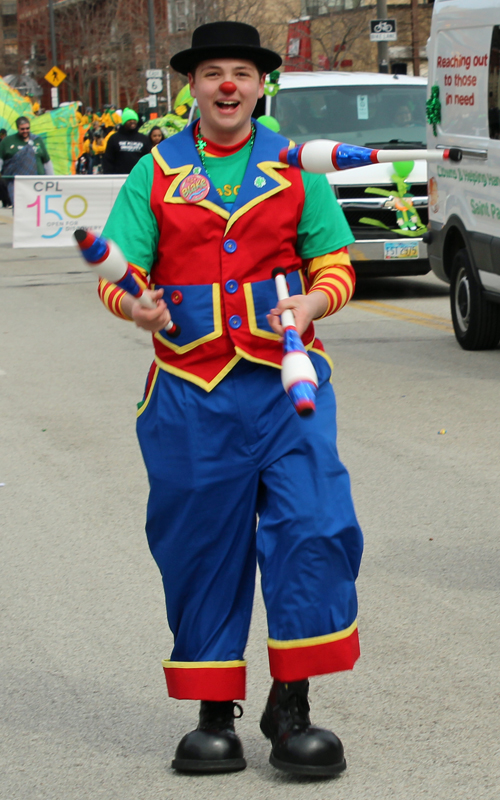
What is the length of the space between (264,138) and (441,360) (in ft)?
20.4

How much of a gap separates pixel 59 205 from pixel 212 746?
1480 cm

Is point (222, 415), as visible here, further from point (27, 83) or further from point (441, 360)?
point (27, 83)

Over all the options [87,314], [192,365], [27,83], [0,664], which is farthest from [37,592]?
[27,83]

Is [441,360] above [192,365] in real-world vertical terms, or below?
below

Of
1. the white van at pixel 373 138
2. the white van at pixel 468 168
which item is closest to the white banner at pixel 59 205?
the white van at pixel 373 138

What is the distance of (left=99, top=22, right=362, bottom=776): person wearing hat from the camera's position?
305cm

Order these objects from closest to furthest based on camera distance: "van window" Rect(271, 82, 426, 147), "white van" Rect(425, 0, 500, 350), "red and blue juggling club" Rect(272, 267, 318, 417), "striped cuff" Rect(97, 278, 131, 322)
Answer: "red and blue juggling club" Rect(272, 267, 318, 417)
"striped cuff" Rect(97, 278, 131, 322)
"white van" Rect(425, 0, 500, 350)
"van window" Rect(271, 82, 426, 147)

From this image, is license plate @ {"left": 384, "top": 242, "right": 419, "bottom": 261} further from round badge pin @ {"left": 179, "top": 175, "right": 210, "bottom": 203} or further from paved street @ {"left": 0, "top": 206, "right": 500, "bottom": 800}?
round badge pin @ {"left": 179, "top": 175, "right": 210, "bottom": 203}

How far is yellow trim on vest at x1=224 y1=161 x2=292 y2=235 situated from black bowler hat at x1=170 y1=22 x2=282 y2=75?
10.2 inches

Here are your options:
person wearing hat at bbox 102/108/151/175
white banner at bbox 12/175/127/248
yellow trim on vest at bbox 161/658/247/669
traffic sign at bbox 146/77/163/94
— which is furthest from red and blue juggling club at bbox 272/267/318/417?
traffic sign at bbox 146/77/163/94

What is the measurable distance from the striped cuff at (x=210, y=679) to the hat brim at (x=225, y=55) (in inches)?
59.6

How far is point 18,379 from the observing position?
898cm

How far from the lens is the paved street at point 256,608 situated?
3205mm

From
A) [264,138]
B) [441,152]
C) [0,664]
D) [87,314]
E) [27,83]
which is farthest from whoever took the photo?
[27,83]
